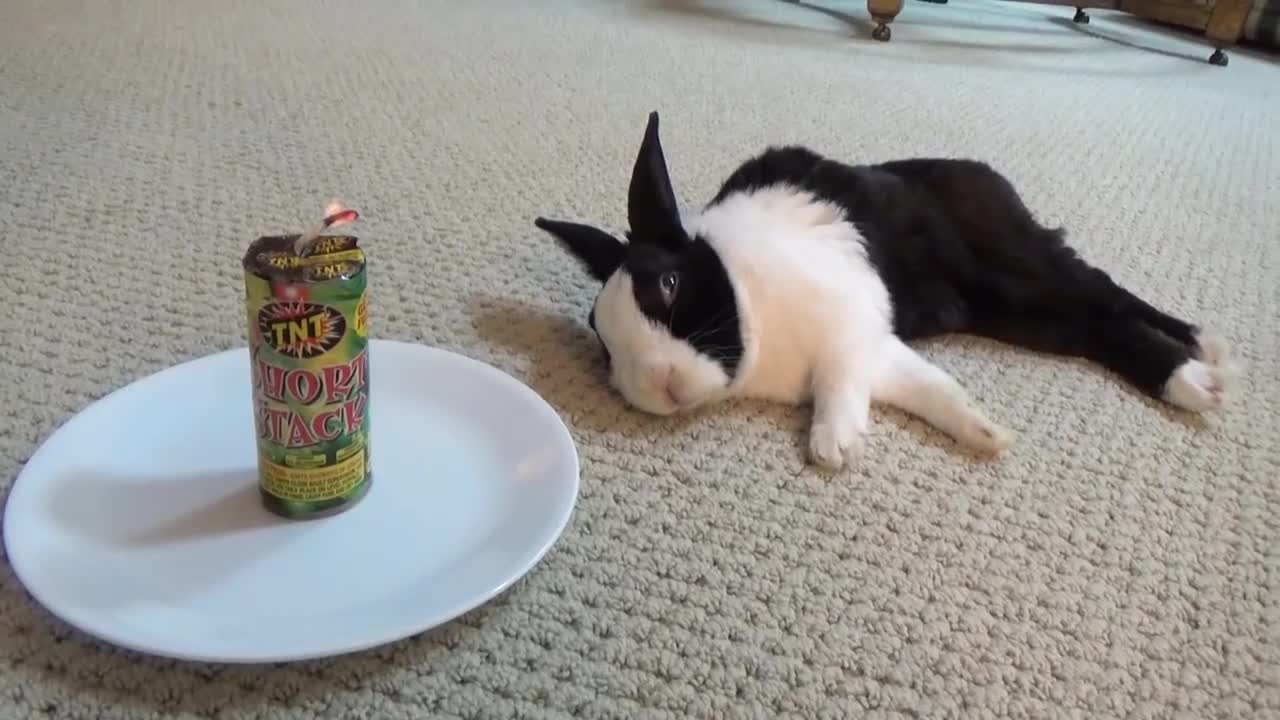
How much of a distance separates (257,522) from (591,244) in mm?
416

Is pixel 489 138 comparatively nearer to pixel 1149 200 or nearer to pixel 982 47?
pixel 1149 200

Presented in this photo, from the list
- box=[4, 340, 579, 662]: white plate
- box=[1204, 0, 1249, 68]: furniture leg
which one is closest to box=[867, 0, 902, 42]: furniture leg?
box=[1204, 0, 1249, 68]: furniture leg

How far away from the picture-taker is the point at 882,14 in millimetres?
2422

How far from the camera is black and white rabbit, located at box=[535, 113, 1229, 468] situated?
847mm

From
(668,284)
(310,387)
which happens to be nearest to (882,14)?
(668,284)

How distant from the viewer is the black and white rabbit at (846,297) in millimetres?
847

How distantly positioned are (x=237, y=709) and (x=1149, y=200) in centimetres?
138

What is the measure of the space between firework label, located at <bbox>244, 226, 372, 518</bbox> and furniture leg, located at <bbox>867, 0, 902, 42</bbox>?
2.07 m

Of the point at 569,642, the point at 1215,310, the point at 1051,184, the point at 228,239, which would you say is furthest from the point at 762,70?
the point at 569,642

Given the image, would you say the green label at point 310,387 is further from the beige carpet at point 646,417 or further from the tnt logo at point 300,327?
the beige carpet at point 646,417

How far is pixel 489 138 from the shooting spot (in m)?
1.50

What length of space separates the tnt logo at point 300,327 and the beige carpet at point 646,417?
18 cm

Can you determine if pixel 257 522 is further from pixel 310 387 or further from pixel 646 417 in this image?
pixel 646 417

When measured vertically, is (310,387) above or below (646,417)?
above
